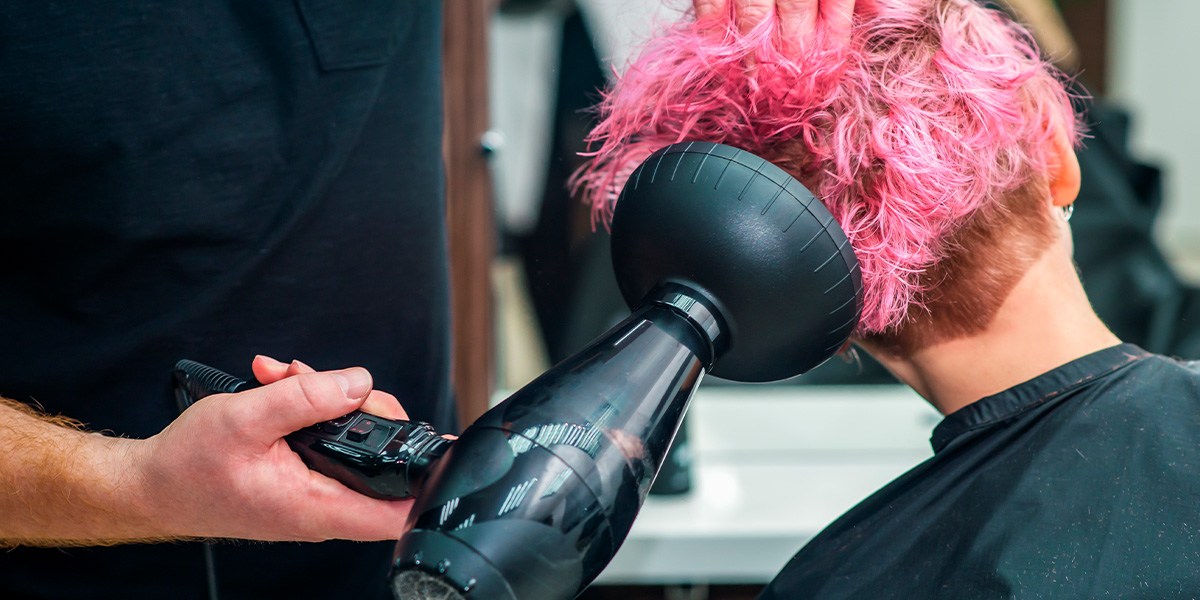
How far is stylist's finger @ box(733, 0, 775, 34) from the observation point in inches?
22.2

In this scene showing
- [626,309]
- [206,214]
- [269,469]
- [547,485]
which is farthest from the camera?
[626,309]

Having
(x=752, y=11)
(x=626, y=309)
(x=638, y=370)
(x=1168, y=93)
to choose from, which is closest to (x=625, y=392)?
(x=638, y=370)

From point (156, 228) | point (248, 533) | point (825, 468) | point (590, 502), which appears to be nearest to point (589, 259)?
point (825, 468)

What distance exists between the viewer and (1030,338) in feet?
2.36

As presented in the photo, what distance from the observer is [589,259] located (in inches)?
53.8

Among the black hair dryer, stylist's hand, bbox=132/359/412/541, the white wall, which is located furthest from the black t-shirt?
the white wall

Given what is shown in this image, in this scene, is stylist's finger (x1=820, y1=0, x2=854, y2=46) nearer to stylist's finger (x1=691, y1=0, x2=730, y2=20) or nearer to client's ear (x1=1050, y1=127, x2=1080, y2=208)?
stylist's finger (x1=691, y1=0, x2=730, y2=20)

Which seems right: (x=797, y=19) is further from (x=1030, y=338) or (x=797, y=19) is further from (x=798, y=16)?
(x=1030, y=338)

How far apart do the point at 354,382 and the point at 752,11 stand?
338 millimetres

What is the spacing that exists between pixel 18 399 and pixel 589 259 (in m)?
0.81

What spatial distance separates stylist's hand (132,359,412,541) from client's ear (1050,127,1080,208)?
557 millimetres

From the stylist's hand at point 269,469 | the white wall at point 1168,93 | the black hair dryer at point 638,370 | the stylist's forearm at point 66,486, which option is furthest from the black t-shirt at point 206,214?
the white wall at point 1168,93

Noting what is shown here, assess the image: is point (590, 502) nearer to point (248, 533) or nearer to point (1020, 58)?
point (248, 533)

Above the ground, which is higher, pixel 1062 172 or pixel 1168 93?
pixel 1062 172
